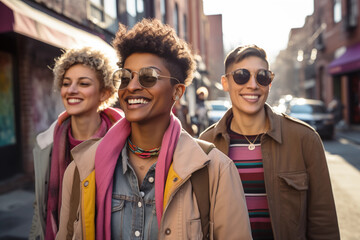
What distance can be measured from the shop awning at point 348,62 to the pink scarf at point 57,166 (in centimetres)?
1696

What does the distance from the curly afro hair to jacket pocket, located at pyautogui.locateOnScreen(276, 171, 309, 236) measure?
1.02 m

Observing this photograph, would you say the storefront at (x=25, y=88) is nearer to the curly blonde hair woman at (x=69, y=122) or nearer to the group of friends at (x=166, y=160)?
the curly blonde hair woman at (x=69, y=122)

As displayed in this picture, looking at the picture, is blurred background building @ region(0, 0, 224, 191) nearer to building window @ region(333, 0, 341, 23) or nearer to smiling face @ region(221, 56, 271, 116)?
smiling face @ region(221, 56, 271, 116)

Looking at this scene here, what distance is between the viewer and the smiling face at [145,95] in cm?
196

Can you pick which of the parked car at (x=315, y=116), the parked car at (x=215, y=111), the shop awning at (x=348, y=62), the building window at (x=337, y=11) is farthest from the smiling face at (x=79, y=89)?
the building window at (x=337, y=11)

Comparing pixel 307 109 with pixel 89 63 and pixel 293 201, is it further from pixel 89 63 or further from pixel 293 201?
pixel 89 63

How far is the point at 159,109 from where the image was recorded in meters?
1.99

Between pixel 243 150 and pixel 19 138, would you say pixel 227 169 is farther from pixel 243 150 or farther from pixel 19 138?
pixel 19 138

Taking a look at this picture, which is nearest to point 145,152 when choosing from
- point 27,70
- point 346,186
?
point 27,70

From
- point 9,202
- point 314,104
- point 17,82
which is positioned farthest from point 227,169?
point 314,104

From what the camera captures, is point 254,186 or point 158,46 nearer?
point 158,46

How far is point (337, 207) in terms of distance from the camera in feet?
19.2

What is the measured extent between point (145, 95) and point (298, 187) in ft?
4.15

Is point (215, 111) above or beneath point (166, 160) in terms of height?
beneath
